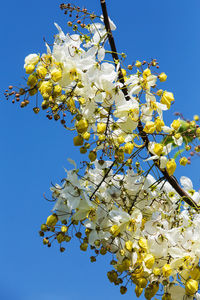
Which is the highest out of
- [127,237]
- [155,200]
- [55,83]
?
[55,83]

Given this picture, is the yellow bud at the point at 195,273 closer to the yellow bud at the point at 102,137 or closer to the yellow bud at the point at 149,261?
the yellow bud at the point at 149,261

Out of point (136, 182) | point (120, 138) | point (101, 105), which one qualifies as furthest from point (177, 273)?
point (101, 105)

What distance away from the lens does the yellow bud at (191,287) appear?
195 cm

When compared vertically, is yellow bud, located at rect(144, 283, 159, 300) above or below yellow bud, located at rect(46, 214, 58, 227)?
below

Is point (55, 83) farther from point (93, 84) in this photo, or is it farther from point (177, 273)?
point (177, 273)

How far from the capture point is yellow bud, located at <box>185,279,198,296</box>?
195 cm

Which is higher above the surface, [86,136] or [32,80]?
[32,80]

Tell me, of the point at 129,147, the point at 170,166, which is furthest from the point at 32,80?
the point at 170,166

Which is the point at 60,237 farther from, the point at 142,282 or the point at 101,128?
the point at 101,128

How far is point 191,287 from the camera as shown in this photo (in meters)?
1.95

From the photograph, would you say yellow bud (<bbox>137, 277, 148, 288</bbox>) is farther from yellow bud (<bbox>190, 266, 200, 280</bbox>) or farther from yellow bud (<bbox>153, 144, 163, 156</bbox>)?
yellow bud (<bbox>153, 144, 163, 156</bbox>)

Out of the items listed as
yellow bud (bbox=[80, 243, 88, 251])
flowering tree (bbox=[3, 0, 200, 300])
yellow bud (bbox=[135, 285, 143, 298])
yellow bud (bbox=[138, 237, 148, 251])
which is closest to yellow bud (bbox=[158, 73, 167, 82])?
flowering tree (bbox=[3, 0, 200, 300])

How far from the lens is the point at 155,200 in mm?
2279

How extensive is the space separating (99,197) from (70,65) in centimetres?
67
